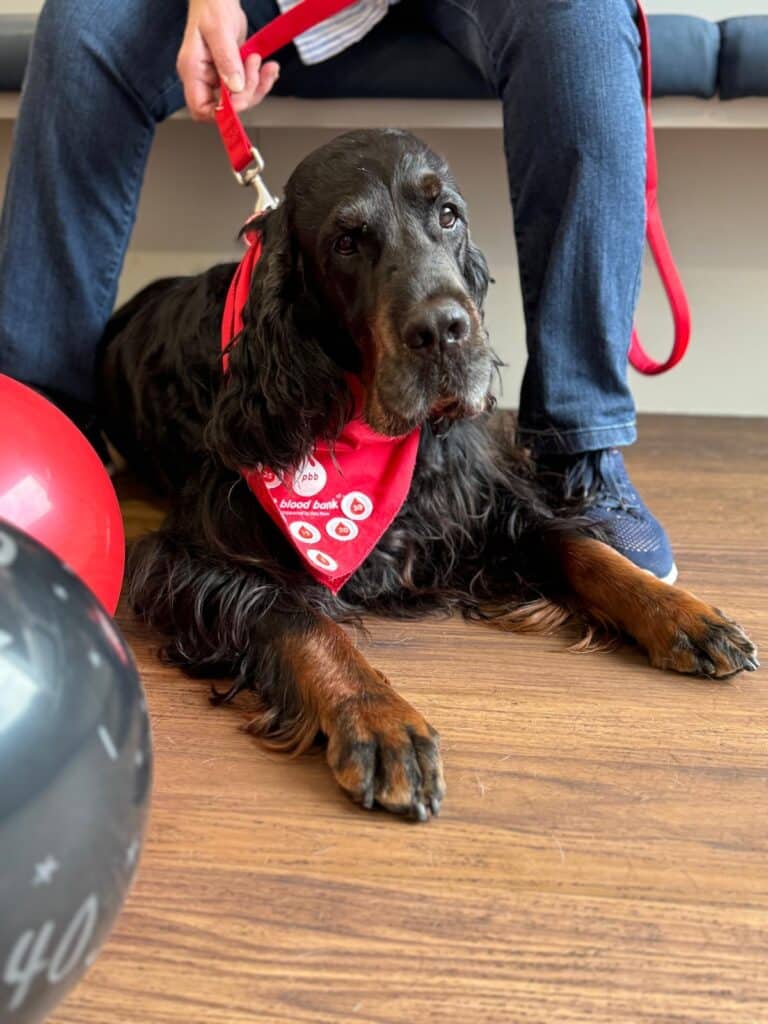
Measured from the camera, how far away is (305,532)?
1787mm

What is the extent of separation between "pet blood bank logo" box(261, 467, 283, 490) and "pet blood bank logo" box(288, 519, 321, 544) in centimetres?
8

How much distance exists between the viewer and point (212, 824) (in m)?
1.30

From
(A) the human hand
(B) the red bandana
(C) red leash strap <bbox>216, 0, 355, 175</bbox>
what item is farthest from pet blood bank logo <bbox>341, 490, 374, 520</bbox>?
(A) the human hand

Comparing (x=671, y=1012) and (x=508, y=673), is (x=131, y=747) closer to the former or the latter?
(x=671, y=1012)

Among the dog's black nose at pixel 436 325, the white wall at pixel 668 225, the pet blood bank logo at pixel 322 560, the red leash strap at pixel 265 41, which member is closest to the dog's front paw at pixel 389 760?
the pet blood bank logo at pixel 322 560

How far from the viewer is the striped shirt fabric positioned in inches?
90.0

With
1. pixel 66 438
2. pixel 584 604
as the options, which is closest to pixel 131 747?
pixel 66 438

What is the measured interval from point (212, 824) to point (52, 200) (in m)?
1.57

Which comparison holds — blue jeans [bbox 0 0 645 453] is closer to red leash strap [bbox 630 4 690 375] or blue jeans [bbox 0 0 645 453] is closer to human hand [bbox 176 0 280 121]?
red leash strap [bbox 630 4 690 375]

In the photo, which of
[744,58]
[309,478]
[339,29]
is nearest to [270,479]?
[309,478]

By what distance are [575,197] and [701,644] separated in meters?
0.91

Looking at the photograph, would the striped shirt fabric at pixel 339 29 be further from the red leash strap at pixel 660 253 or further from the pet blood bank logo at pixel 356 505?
the pet blood bank logo at pixel 356 505

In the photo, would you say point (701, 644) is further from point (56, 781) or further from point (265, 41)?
point (265, 41)

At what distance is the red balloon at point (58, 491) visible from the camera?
4.76 ft
